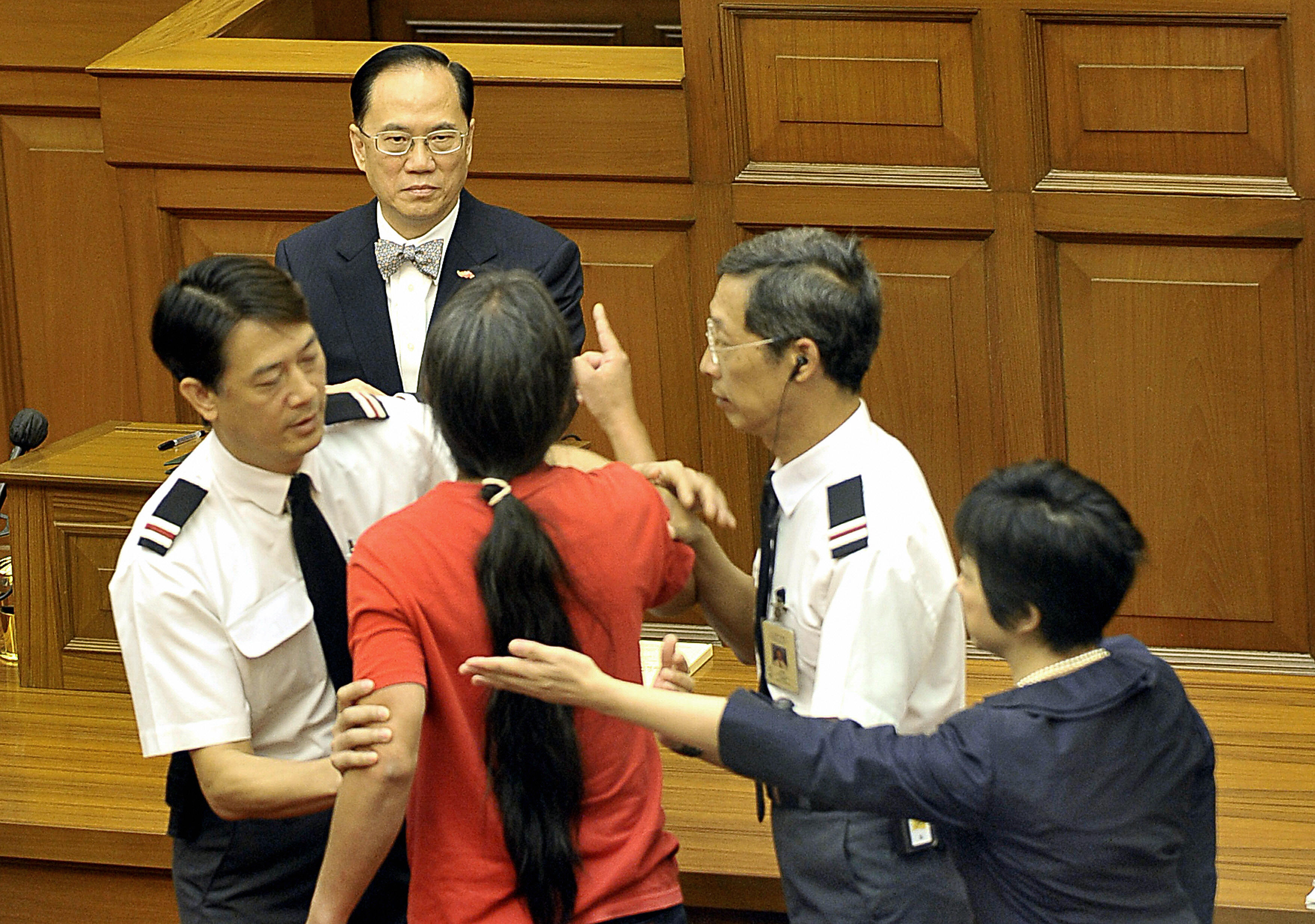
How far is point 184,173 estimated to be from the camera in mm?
4152

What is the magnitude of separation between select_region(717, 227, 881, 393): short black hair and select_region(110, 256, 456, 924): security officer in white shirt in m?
0.49

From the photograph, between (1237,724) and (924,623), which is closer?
(924,623)

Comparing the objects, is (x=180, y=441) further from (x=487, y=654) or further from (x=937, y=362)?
(x=487, y=654)

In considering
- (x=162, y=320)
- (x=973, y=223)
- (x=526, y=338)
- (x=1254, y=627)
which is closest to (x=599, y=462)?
(x=526, y=338)

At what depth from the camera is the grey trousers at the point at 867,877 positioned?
1994 mm

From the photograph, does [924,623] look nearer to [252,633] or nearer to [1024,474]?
[1024,474]

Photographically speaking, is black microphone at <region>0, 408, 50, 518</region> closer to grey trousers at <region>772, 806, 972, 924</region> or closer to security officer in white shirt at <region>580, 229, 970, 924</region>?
security officer in white shirt at <region>580, 229, 970, 924</region>

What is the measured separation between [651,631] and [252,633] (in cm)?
193

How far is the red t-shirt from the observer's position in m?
1.77

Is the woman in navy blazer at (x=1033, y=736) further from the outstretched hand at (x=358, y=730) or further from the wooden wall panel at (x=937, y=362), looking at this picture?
the wooden wall panel at (x=937, y=362)

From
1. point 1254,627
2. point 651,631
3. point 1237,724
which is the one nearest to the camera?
point 1237,724

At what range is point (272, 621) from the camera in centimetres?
212

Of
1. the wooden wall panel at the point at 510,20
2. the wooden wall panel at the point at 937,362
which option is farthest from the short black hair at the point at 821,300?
the wooden wall panel at the point at 510,20

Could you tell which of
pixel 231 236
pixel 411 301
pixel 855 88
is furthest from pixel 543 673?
pixel 231 236
